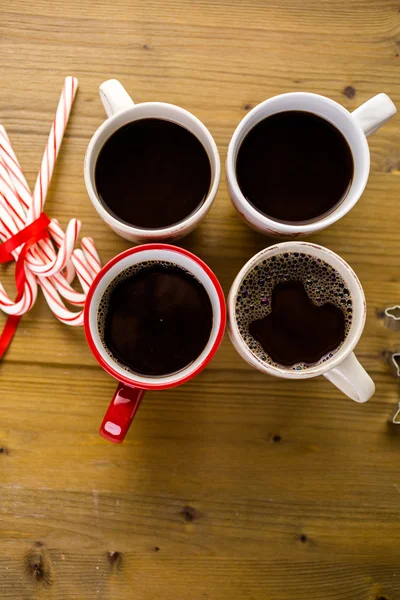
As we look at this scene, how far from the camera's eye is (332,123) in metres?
0.71

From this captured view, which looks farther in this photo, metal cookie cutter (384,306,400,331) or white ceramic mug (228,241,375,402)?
metal cookie cutter (384,306,400,331)

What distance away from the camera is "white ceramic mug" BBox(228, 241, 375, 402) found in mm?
660

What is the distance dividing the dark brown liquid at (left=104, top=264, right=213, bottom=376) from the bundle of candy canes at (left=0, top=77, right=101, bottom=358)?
0.27 ft

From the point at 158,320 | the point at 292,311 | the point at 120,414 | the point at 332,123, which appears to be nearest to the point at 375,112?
the point at 332,123

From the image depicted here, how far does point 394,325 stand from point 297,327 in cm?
19

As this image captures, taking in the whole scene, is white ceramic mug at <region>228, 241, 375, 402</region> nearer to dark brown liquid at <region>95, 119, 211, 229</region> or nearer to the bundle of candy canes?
dark brown liquid at <region>95, 119, 211, 229</region>

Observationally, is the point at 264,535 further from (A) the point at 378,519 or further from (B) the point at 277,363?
(B) the point at 277,363

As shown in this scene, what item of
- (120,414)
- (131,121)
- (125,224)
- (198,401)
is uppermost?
(131,121)

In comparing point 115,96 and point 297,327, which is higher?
point 115,96

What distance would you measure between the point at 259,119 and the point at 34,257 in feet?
1.30

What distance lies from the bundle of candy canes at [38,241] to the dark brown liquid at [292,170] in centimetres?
27

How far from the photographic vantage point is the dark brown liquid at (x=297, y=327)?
2.40 feet

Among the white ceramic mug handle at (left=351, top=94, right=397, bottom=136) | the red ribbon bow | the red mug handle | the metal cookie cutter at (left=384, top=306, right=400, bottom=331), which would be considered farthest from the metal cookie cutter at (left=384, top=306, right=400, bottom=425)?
the red ribbon bow

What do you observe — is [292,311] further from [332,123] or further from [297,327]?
[332,123]
